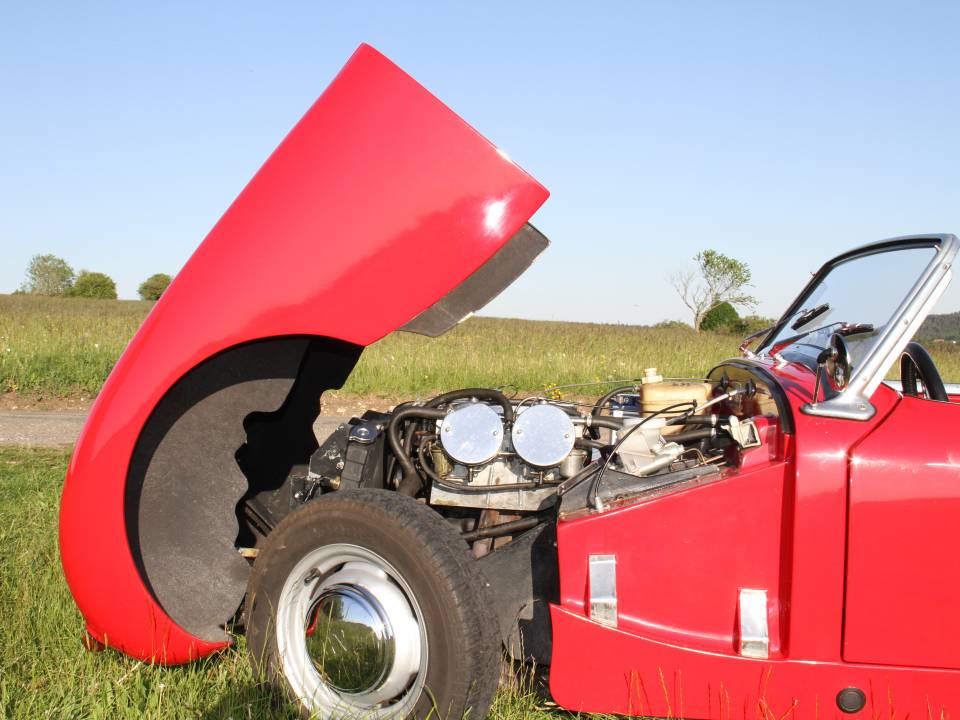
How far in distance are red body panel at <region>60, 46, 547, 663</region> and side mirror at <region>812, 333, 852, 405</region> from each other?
1.02 meters

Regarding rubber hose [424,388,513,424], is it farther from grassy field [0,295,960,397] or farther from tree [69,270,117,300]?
tree [69,270,117,300]

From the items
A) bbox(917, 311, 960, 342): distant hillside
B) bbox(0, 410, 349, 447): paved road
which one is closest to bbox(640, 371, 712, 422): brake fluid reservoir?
bbox(917, 311, 960, 342): distant hillside

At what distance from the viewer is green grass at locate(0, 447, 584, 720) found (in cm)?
266

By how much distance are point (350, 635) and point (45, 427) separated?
8.56m

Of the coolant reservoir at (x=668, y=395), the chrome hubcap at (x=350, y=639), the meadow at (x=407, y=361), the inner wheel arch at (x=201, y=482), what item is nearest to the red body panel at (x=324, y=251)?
the inner wheel arch at (x=201, y=482)

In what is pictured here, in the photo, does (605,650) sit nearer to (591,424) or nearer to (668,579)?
(668,579)

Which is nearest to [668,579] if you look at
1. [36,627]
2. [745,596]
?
[745,596]

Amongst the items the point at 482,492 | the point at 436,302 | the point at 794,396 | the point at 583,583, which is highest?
the point at 436,302

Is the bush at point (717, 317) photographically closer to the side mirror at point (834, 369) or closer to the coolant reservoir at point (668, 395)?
the coolant reservoir at point (668, 395)

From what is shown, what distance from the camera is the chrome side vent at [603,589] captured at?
241 centimetres

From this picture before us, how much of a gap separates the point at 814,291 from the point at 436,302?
6.46ft

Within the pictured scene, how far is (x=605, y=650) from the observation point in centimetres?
240

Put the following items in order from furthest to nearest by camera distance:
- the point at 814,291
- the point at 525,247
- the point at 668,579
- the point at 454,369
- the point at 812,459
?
the point at 454,369 < the point at 814,291 < the point at 525,247 < the point at 668,579 < the point at 812,459

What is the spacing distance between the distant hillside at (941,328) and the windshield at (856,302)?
14 centimetres
